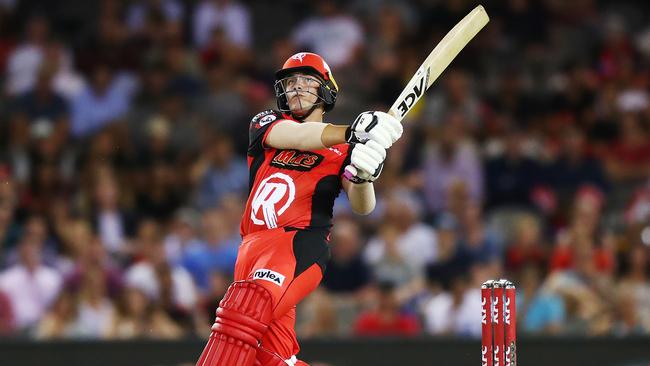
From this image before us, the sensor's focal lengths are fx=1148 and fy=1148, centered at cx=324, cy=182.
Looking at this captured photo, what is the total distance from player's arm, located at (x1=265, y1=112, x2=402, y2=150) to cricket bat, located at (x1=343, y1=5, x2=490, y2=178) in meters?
0.37

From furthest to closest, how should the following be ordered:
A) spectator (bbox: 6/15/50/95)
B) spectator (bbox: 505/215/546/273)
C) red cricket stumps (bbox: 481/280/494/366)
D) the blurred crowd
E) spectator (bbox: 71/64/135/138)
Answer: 1. spectator (bbox: 6/15/50/95)
2. spectator (bbox: 71/64/135/138)
3. spectator (bbox: 505/215/546/273)
4. the blurred crowd
5. red cricket stumps (bbox: 481/280/494/366)

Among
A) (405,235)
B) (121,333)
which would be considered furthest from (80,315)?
(405,235)

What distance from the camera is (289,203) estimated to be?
19.6 feet

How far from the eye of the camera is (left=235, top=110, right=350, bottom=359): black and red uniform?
5.81 meters

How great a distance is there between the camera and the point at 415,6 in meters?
14.6

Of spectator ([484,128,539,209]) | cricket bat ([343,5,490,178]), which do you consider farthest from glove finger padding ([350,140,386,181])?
spectator ([484,128,539,209])

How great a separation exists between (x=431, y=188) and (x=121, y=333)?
12.6 feet

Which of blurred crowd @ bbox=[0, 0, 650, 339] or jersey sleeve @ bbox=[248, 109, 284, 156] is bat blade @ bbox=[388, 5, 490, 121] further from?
blurred crowd @ bbox=[0, 0, 650, 339]

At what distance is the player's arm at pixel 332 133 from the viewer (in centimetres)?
545

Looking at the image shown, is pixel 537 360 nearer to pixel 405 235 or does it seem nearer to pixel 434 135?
pixel 405 235

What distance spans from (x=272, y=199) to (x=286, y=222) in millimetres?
144

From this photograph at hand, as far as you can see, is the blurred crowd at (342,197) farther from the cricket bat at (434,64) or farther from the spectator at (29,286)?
the cricket bat at (434,64)

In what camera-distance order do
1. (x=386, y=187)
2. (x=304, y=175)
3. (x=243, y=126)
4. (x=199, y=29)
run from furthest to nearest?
(x=199, y=29) < (x=243, y=126) < (x=386, y=187) < (x=304, y=175)

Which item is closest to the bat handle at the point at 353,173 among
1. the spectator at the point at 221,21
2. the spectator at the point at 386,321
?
the spectator at the point at 386,321
